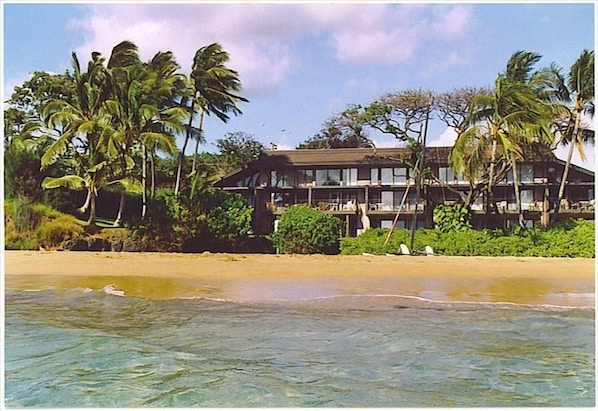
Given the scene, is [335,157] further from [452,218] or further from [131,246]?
[131,246]

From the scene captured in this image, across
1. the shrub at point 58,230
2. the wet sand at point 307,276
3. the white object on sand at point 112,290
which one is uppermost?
the shrub at point 58,230

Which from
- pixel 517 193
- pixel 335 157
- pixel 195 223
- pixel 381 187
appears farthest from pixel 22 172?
pixel 517 193

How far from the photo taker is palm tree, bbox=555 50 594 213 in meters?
12.8

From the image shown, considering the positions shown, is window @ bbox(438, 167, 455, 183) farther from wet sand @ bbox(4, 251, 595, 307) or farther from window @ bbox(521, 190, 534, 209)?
wet sand @ bbox(4, 251, 595, 307)

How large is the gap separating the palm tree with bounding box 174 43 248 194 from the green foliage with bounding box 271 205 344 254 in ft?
7.53

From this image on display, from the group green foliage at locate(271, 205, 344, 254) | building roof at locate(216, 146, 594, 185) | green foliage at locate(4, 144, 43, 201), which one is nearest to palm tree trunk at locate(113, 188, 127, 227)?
green foliage at locate(4, 144, 43, 201)

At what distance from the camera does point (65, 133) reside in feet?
40.6

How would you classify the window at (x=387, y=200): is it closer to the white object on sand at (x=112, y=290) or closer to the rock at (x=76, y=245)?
the rock at (x=76, y=245)

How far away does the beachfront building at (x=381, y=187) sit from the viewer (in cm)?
1523

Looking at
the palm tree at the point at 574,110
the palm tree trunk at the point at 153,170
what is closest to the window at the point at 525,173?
the palm tree at the point at 574,110

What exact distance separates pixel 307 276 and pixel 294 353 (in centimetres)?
410

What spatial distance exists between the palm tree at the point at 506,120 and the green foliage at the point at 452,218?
1.20 meters

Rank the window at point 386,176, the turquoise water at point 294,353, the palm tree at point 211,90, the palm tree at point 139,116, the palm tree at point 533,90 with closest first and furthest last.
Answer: the turquoise water at point 294,353, the palm tree at point 139,116, the palm tree at point 533,90, the palm tree at point 211,90, the window at point 386,176

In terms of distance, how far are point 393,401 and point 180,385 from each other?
1.55 metres
